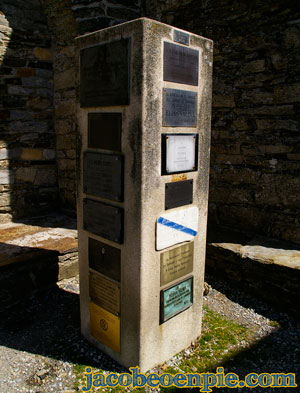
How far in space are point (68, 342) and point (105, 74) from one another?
217 centimetres

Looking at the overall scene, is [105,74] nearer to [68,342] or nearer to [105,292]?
[105,292]

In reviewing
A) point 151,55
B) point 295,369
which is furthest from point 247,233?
point 151,55

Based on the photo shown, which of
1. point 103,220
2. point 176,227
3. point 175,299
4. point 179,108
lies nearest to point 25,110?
point 103,220

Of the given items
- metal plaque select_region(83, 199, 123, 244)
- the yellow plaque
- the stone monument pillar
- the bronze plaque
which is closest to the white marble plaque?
the stone monument pillar

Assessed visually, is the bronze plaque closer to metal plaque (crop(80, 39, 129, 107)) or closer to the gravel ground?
the gravel ground

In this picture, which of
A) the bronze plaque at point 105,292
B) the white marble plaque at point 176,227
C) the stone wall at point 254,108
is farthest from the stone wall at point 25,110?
the white marble plaque at point 176,227

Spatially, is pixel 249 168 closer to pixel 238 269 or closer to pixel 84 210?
pixel 238 269

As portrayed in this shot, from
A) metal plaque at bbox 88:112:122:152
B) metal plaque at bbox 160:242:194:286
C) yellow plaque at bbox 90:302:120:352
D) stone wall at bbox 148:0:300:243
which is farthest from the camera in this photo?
stone wall at bbox 148:0:300:243

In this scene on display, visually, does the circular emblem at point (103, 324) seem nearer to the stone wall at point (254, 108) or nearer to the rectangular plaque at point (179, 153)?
the rectangular plaque at point (179, 153)

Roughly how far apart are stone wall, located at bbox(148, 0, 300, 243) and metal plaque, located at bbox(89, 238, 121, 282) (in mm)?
2129

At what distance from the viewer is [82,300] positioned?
9.69ft

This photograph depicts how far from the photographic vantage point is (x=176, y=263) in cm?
264

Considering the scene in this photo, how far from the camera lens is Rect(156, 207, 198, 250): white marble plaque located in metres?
2.45

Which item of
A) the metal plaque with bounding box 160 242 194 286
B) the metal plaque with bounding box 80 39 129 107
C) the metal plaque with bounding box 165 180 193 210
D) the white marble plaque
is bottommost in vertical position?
the metal plaque with bounding box 160 242 194 286
